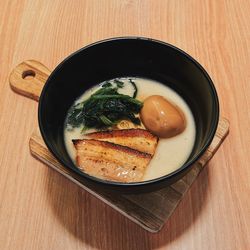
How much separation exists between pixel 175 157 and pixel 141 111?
0.54 feet

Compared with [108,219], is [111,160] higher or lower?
higher

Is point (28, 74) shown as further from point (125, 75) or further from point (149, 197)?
point (149, 197)

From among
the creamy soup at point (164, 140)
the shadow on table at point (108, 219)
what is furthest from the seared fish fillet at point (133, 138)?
the shadow on table at point (108, 219)

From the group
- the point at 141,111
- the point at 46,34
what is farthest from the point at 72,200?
the point at 46,34

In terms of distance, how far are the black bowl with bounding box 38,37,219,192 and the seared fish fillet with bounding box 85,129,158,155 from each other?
10 centimetres

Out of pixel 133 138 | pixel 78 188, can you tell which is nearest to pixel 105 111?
pixel 133 138

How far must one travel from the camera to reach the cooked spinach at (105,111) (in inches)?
40.5

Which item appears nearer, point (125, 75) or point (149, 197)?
point (149, 197)

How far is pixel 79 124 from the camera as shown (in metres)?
1.05

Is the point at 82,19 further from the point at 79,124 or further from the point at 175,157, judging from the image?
the point at 175,157

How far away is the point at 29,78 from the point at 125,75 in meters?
0.31

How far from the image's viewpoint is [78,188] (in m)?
1.02

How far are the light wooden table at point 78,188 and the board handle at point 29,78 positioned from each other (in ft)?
0.11

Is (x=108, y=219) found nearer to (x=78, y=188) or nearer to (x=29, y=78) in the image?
(x=78, y=188)
